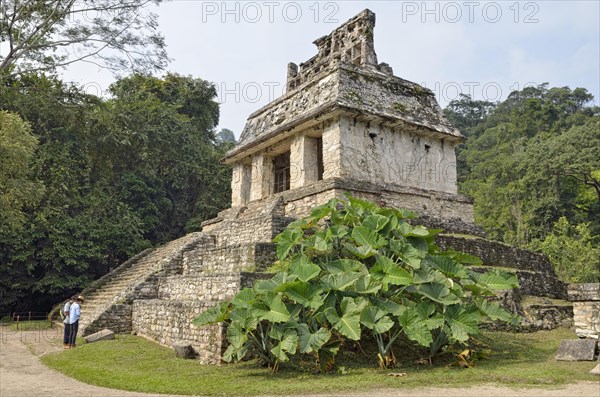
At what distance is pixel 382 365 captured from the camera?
7.11m

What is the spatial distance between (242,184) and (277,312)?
10.4m

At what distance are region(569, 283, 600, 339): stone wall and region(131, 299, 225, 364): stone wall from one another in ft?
18.7

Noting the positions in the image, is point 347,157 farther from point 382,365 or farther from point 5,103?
point 5,103

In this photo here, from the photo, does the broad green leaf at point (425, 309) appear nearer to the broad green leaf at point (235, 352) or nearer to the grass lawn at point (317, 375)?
the grass lawn at point (317, 375)

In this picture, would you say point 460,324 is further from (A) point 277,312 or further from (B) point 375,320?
(A) point 277,312

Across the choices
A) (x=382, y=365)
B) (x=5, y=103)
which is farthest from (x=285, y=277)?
(x=5, y=103)

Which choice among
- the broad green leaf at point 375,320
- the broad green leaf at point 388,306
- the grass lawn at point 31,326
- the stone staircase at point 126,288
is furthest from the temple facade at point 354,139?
the grass lawn at point 31,326

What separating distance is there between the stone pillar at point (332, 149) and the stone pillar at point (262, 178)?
3187 millimetres

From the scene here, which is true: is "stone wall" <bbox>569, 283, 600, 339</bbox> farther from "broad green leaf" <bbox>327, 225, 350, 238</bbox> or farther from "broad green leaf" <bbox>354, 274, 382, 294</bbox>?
"broad green leaf" <bbox>327, 225, 350, 238</bbox>

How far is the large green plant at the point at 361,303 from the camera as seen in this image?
699 cm

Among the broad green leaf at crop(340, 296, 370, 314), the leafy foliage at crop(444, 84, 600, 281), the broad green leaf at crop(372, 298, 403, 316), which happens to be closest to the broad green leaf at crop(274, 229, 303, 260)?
the broad green leaf at crop(340, 296, 370, 314)

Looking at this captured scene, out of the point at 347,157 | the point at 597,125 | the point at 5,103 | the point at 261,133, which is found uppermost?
the point at 597,125

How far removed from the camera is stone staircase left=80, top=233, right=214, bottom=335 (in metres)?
11.8

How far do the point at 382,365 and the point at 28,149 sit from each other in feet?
39.7
